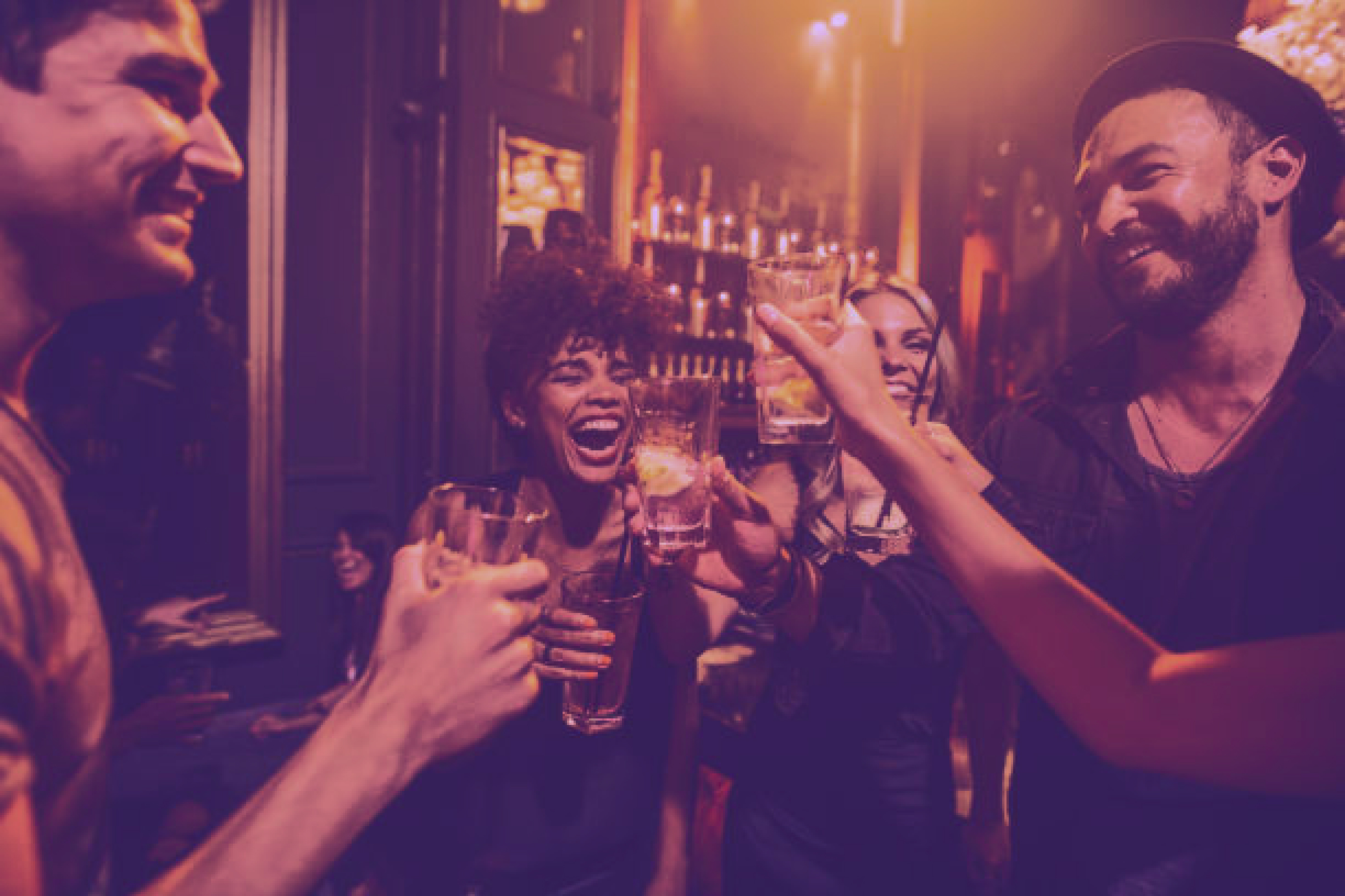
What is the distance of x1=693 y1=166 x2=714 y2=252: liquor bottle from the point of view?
15.6 ft

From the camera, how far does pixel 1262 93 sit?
155cm

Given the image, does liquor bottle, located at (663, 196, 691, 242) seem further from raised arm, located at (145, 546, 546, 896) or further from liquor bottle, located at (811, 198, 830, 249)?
raised arm, located at (145, 546, 546, 896)

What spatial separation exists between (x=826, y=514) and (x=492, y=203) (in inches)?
93.9

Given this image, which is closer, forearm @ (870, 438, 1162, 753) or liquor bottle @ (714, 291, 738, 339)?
forearm @ (870, 438, 1162, 753)

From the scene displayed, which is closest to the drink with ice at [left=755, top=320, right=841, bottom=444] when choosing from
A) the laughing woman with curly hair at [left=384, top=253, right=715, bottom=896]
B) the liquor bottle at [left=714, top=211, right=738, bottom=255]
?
the laughing woman with curly hair at [left=384, top=253, right=715, bottom=896]

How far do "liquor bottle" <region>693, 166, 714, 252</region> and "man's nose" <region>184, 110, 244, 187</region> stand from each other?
383cm

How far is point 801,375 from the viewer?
1349mm

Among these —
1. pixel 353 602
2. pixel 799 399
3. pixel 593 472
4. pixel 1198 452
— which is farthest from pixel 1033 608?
pixel 353 602

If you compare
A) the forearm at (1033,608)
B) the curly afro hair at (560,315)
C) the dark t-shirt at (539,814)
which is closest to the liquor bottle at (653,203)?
the curly afro hair at (560,315)

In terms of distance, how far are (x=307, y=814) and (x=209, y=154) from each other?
88 cm

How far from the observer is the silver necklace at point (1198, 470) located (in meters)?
1.54

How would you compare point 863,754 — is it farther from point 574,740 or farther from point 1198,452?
point 1198,452

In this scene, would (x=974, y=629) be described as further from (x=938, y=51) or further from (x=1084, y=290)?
(x=1084, y=290)

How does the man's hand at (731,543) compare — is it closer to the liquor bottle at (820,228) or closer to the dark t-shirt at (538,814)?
the dark t-shirt at (538,814)
